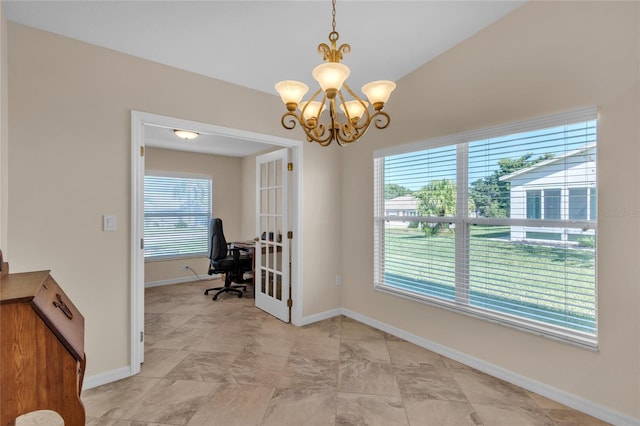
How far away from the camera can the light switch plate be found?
226 centimetres

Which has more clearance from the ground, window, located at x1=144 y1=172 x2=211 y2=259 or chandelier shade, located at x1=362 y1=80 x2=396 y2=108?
chandelier shade, located at x1=362 y1=80 x2=396 y2=108

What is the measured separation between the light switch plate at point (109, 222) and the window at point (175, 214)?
10.2ft

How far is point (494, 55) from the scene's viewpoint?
2.39 m

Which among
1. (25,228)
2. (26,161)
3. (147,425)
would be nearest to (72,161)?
(26,161)

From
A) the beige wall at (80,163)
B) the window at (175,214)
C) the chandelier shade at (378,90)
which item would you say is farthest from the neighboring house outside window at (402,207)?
the window at (175,214)

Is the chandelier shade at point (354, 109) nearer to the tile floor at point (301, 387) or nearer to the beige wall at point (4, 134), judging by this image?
the tile floor at point (301, 387)

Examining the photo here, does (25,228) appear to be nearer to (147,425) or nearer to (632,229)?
(147,425)

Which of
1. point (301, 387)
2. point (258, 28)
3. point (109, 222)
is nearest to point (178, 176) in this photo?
point (109, 222)

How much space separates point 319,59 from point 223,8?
3.00 ft

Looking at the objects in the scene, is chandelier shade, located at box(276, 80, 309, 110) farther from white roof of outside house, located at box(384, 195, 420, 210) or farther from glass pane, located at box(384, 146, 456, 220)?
white roof of outside house, located at box(384, 195, 420, 210)

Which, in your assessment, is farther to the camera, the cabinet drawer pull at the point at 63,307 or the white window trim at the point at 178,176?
the white window trim at the point at 178,176

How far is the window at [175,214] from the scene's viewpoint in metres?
5.17

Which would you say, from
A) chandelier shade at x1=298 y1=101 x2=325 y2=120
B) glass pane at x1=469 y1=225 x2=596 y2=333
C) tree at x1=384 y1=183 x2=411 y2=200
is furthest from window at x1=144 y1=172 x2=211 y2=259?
glass pane at x1=469 y1=225 x2=596 y2=333

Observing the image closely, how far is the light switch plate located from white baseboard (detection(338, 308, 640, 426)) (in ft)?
9.07
